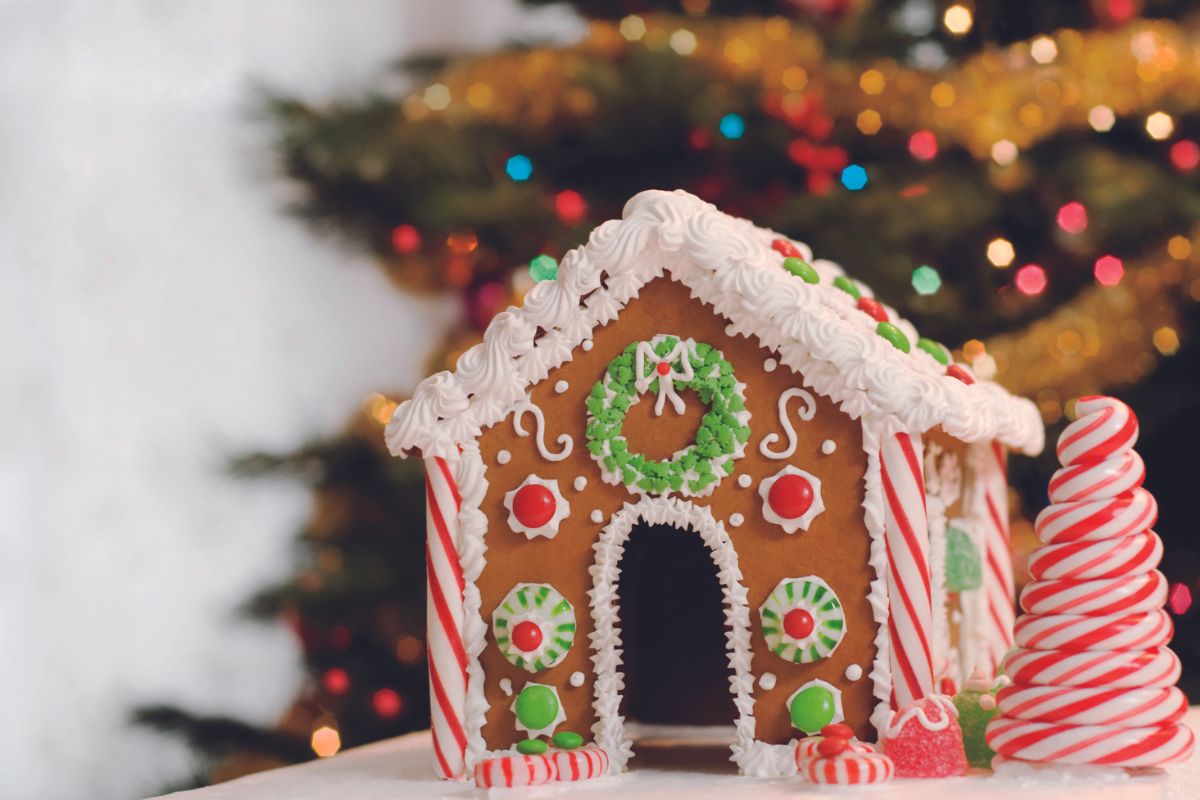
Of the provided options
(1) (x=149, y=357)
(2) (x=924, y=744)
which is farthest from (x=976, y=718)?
(1) (x=149, y=357)

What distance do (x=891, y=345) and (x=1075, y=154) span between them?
1.54m

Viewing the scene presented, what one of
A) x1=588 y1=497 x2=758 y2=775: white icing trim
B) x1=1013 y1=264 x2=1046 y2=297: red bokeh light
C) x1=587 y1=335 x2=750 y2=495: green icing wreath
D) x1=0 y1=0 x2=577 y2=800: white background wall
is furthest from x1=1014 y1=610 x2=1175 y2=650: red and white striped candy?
x1=0 y1=0 x2=577 y2=800: white background wall

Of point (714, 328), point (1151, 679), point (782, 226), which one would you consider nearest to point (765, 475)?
point (714, 328)

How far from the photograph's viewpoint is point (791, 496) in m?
3.06

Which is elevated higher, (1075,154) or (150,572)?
(1075,154)

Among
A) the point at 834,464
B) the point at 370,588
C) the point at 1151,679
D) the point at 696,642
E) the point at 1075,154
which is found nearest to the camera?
the point at 1151,679

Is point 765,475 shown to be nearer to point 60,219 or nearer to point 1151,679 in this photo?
point 1151,679

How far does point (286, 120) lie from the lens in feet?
15.3

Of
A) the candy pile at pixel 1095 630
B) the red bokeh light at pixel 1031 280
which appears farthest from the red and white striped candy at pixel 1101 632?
the red bokeh light at pixel 1031 280

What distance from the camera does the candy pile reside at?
279 centimetres

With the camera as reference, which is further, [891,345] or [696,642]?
[696,642]

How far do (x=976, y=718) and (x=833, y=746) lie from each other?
540 millimetres

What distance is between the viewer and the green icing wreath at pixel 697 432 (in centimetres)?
314

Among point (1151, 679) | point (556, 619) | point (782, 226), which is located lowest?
point (1151, 679)
